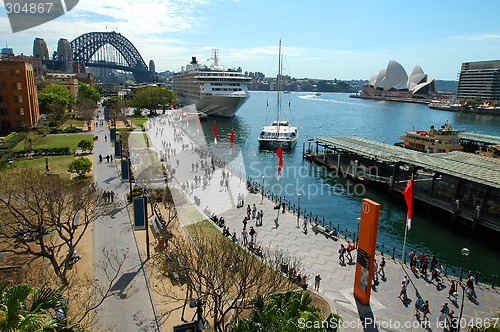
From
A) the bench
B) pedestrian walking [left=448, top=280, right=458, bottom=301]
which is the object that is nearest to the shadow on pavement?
pedestrian walking [left=448, top=280, right=458, bottom=301]

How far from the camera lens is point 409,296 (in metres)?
18.0

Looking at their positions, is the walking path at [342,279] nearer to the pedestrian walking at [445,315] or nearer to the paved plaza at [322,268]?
the paved plaza at [322,268]

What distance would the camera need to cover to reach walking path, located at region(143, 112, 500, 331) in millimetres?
16167

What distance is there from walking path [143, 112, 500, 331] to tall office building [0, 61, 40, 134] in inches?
1509

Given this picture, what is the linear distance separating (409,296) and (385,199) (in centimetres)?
2154

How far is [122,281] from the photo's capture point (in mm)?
17656

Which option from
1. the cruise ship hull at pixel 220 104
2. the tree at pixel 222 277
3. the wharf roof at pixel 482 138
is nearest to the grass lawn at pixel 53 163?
the tree at pixel 222 277

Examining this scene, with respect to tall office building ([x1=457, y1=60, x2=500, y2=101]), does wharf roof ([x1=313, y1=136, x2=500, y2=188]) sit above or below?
below

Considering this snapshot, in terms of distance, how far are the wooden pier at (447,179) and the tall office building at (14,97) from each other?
46420 millimetres

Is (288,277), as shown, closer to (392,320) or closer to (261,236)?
(392,320)

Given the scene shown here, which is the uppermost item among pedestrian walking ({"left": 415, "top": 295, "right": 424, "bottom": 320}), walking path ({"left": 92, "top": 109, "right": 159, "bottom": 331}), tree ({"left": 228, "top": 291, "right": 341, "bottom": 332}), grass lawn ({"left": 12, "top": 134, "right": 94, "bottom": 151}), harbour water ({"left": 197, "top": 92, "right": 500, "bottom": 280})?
tree ({"left": 228, "top": 291, "right": 341, "bottom": 332})

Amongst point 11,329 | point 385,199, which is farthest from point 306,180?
point 11,329

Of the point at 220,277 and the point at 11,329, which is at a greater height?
the point at 11,329

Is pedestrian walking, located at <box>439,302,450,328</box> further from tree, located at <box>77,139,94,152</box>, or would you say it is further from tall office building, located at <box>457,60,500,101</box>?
tall office building, located at <box>457,60,500,101</box>
